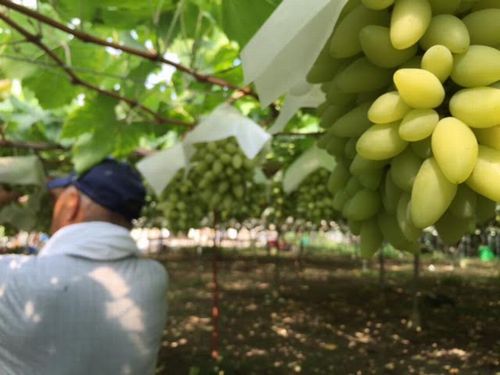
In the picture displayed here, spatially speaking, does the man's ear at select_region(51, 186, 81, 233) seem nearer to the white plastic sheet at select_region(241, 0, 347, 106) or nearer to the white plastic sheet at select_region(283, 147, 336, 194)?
the white plastic sheet at select_region(283, 147, 336, 194)

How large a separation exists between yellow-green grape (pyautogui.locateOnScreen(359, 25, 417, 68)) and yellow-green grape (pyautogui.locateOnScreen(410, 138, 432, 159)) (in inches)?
3.3

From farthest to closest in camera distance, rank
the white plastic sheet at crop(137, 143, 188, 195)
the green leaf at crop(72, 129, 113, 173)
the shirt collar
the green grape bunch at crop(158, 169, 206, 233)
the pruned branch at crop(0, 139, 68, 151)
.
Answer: the pruned branch at crop(0, 139, 68, 151)
the green grape bunch at crop(158, 169, 206, 233)
the green leaf at crop(72, 129, 113, 173)
the white plastic sheet at crop(137, 143, 188, 195)
the shirt collar

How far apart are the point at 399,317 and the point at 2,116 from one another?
18.4ft

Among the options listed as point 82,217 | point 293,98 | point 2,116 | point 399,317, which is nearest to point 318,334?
point 399,317

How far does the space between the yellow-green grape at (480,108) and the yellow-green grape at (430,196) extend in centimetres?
5

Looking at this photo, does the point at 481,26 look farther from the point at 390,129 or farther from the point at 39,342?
the point at 39,342

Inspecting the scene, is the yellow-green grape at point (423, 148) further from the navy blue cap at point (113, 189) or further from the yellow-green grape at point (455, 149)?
the navy blue cap at point (113, 189)

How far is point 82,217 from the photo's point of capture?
1844 millimetres

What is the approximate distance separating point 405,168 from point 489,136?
79mm

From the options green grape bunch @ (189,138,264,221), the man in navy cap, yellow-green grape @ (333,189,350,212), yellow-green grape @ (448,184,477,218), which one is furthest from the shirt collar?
yellow-green grape @ (448,184,477,218)

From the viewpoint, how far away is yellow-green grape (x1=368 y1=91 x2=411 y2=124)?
0.47 m

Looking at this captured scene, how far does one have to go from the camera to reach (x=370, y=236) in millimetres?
609

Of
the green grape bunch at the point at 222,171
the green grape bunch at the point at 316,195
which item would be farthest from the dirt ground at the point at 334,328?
the green grape bunch at the point at 222,171

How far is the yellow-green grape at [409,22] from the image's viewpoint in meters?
0.45
